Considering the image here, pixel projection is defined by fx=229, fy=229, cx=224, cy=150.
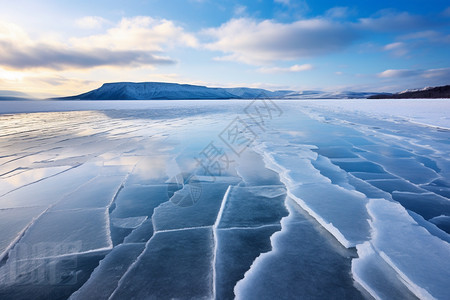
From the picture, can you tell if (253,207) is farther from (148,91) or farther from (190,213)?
(148,91)

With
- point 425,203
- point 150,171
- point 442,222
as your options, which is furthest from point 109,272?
point 425,203

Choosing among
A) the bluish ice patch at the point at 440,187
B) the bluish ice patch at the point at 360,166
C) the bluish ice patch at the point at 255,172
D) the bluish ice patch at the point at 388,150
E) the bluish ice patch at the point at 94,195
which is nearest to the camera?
A: the bluish ice patch at the point at 94,195

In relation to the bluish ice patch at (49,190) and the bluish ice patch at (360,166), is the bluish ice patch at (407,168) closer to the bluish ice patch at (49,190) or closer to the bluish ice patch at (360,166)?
the bluish ice patch at (360,166)

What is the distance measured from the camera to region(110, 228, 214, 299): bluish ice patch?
126 centimetres

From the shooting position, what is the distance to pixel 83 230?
1.91 meters

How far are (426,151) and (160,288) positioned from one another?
5.39 meters

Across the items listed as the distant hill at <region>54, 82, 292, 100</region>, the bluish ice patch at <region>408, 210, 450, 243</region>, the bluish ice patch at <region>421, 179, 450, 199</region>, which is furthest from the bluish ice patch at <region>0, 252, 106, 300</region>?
the distant hill at <region>54, 82, 292, 100</region>

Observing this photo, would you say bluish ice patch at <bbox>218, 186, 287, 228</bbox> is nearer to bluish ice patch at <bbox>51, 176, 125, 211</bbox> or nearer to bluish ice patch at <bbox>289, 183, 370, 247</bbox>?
bluish ice patch at <bbox>289, 183, 370, 247</bbox>

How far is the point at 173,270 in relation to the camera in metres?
1.42

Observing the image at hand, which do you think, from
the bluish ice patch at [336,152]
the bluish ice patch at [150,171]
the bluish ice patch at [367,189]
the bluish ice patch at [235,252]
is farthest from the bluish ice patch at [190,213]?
the bluish ice patch at [336,152]

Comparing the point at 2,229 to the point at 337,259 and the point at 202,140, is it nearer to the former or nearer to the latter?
the point at 337,259

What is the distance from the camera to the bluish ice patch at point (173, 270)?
1258 millimetres

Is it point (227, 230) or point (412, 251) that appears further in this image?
point (227, 230)

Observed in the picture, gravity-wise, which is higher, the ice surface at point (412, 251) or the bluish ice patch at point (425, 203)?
the ice surface at point (412, 251)
